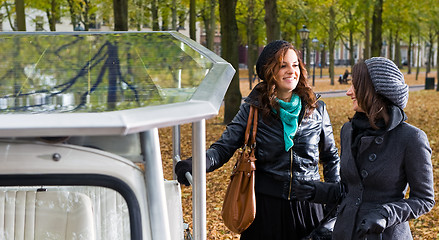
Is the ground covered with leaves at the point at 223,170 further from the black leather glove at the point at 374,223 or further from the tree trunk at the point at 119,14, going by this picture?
the black leather glove at the point at 374,223

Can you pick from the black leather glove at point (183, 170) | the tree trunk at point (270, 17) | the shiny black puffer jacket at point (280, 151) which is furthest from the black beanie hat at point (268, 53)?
the tree trunk at point (270, 17)

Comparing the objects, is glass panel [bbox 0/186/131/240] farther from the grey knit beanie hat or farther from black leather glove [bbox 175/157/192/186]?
the grey knit beanie hat

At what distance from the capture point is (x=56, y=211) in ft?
8.45

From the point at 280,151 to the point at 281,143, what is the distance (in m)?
0.05

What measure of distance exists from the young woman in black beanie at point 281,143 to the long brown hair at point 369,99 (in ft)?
1.85

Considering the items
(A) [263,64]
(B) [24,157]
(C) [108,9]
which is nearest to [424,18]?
(C) [108,9]

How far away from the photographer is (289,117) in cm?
343

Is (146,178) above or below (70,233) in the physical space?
above

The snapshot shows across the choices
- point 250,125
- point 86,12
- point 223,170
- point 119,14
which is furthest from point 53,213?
point 86,12

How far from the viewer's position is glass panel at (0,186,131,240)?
2.49 m

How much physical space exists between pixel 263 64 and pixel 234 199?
79 centimetres

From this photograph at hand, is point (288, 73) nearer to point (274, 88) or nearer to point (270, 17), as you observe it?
point (274, 88)

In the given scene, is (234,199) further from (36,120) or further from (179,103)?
(36,120)

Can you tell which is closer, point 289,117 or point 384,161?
point 384,161
